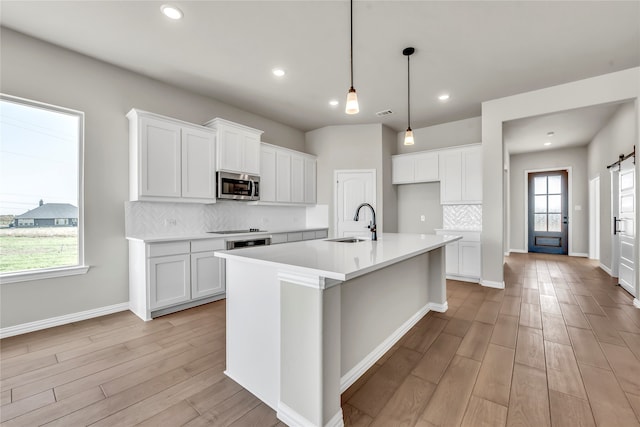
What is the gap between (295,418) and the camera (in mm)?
1513

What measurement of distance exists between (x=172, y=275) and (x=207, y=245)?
1.71ft

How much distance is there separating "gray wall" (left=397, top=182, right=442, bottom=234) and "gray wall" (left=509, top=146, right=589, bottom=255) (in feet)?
12.8

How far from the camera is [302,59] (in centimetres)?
324

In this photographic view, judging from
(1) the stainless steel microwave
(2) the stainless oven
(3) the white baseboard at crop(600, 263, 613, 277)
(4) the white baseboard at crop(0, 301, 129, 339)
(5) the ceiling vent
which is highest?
(5) the ceiling vent

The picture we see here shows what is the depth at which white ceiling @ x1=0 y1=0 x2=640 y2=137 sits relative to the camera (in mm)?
2441

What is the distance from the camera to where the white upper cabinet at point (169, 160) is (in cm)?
322

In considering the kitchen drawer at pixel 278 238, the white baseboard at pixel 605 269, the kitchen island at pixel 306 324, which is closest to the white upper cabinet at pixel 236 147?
the kitchen drawer at pixel 278 238

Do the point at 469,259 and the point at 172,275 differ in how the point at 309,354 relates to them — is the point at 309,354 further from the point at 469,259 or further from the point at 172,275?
the point at 469,259

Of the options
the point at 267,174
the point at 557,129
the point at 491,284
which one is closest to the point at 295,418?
the point at 267,174

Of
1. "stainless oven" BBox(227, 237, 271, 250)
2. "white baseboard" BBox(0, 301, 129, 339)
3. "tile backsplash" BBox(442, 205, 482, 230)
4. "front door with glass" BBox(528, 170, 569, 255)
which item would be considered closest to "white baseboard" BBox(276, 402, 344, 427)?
"stainless oven" BBox(227, 237, 271, 250)

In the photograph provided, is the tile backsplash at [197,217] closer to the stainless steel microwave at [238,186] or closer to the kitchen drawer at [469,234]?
the stainless steel microwave at [238,186]

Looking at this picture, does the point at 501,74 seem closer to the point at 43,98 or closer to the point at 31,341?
the point at 43,98

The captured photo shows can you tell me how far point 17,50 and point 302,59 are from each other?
2.78 m

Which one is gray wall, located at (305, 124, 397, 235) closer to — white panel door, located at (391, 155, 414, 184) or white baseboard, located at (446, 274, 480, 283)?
white panel door, located at (391, 155, 414, 184)
